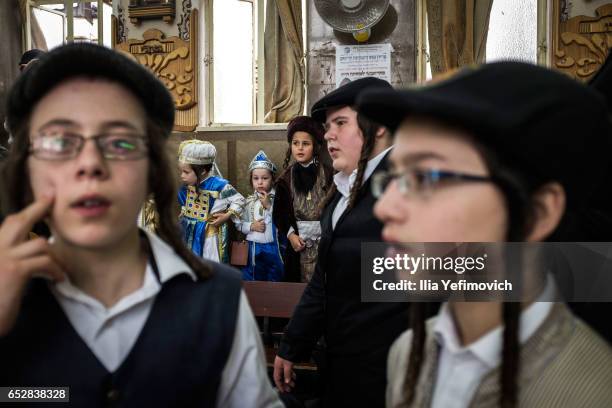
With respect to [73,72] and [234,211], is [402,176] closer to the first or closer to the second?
[73,72]

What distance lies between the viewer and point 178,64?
686 centimetres

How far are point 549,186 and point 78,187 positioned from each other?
847 mm

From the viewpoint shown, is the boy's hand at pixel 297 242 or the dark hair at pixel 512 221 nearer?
the dark hair at pixel 512 221

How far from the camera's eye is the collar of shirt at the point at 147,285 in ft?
3.56

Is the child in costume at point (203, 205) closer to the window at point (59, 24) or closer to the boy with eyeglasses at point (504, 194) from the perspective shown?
the window at point (59, 24)

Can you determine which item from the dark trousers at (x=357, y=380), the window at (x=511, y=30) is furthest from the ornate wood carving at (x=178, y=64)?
the dark trousers at (x=357, y=380)

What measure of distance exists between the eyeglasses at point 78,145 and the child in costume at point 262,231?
415cm

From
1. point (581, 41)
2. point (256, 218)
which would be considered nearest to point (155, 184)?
point (256, 218)

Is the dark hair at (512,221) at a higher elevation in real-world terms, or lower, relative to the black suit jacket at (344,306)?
higher

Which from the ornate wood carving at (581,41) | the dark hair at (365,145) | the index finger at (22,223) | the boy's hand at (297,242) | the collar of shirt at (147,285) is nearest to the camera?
the index finger at (22,223)

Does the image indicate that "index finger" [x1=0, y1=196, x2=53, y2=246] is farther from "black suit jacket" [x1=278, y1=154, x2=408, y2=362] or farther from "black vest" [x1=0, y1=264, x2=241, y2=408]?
"black suit jacket" [x1=278, y1=154, x2=408, y2=362]

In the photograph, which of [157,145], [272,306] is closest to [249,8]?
[272,306]

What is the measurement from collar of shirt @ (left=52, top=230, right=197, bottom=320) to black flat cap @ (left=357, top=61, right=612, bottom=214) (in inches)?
24.7

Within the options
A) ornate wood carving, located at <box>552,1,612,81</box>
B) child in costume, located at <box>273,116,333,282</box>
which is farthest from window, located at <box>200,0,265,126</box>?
ornate wood carving, located at <box>552,1,612,81</box>
